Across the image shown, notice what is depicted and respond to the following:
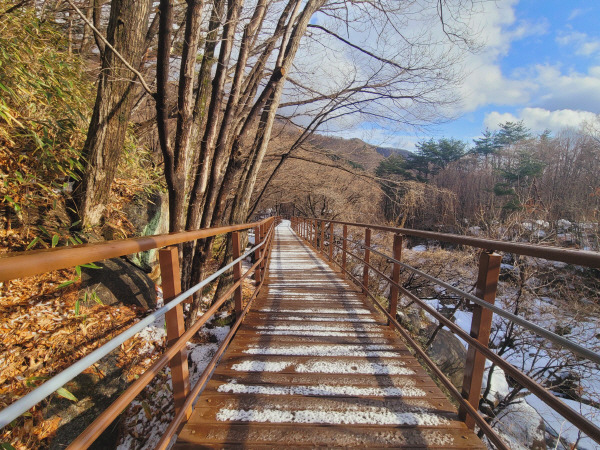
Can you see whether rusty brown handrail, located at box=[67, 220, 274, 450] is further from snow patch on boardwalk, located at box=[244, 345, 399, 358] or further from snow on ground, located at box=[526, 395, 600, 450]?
snow on ground, located at box=[526, 395, 600, 450]

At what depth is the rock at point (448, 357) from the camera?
8.57 m

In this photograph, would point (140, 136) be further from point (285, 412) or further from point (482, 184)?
point (482, 184)

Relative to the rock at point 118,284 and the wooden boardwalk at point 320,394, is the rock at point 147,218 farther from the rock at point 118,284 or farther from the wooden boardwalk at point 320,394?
the wooden boardwalk at point 320,394

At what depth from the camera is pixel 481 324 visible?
1525 millimetres

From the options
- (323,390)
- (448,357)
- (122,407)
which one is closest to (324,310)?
(323,390)

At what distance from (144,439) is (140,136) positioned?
570cm

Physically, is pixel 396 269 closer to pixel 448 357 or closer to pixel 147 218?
pixel 147 218

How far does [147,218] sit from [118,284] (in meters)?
1.77

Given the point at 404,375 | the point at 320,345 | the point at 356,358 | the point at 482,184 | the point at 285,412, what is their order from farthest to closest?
the point at 482,184 → the point at 320,345 → the point at 356,358 → the point at 404,375 → the point at 285,412

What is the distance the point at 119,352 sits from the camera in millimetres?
3312

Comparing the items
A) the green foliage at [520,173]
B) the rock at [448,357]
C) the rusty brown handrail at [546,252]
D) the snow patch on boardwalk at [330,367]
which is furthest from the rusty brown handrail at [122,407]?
the green foliage at [520,173]

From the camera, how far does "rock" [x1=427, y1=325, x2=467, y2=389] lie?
857cm

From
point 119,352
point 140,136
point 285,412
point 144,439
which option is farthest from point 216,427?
point 140,136

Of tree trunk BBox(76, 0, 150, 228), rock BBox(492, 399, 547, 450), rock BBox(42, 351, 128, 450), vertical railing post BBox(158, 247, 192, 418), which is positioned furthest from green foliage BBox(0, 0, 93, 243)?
rock BBox(492, 399, 547, 450)
